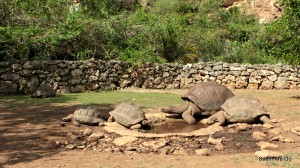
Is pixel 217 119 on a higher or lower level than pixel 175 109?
lower

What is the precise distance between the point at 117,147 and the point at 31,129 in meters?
2.03

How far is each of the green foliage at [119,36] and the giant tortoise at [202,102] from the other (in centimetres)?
476

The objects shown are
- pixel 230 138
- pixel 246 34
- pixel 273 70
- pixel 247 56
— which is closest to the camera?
pixel 230 138

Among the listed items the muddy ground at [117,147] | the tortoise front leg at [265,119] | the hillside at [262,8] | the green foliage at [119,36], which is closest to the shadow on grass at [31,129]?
the muddy ground at [117,147]

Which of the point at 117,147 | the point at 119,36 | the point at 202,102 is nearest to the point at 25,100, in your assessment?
the point at 202,102

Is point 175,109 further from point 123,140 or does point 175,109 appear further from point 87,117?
point 123,140

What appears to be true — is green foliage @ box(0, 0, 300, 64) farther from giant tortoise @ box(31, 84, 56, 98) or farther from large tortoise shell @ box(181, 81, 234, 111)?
large tortoise shell @ box(181, 81, 234, 111)

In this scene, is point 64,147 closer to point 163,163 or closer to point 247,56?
point 163,163

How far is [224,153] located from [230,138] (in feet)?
3.24

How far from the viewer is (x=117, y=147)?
6.10 meters

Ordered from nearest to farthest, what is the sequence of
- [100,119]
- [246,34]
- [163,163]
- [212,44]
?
[163,163] → [100,119] → [212,44] → [246,34]

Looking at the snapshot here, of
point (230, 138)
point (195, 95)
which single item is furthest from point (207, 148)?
point (195, 95)

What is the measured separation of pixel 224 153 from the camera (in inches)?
227

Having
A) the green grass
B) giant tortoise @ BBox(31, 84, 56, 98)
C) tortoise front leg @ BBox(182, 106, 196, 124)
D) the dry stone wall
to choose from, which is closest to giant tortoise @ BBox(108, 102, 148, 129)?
tortoise front leg @ BBox(182, 106, 196, 124)
